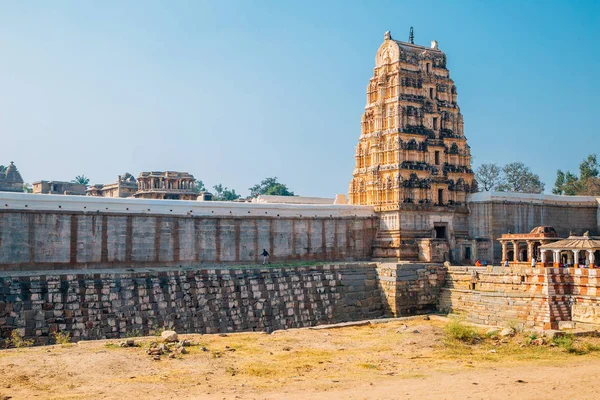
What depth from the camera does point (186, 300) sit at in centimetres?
→ 2708

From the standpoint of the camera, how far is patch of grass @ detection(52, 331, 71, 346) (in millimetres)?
21938

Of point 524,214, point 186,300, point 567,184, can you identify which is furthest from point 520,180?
point 186,300

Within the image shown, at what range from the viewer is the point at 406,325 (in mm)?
26797

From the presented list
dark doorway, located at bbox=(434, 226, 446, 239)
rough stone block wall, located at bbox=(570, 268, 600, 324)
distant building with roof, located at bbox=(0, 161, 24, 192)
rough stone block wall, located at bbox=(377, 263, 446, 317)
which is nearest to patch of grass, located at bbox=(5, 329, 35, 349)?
rough stone block wall, located at bbox=(377, 263, 446, 317)

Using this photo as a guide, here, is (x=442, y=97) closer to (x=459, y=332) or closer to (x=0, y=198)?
(x=459, y=332)

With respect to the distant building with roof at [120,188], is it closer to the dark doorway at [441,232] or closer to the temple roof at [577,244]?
the dark doorway at [441,232]

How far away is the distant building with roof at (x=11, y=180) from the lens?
61944 millimetres

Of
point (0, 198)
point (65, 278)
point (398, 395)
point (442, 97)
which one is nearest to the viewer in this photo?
point (398, 395)

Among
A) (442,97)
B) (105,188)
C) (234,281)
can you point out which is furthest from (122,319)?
(105,188)

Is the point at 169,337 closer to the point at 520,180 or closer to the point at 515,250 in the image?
the point at 515,250

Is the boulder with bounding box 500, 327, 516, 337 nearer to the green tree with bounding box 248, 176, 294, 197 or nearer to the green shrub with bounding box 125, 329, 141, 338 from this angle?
the green shrub with bounding box 125, 329, 141, 338

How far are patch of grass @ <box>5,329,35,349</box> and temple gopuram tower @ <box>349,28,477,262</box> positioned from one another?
70.2 feet

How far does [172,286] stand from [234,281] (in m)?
3.16

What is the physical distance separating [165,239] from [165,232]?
34cm
